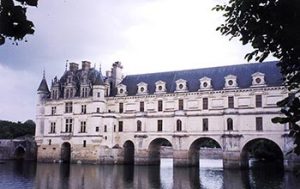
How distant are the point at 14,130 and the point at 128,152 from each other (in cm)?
3104

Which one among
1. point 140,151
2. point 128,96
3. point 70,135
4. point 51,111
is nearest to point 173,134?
point 140,151

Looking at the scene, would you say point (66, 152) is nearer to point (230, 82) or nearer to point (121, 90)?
point (121, 90)

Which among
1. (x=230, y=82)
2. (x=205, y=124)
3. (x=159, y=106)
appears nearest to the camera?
(x=230, y=82)

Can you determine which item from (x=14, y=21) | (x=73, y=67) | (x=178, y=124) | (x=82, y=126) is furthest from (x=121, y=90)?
(x=14, y=21)

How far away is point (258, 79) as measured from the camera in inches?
1513

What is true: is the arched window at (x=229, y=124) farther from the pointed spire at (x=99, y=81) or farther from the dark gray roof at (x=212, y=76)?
→ the pointed spire at (x=99, y=81)

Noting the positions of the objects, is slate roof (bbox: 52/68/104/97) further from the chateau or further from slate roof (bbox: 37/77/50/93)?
slate roof (bbox: 37/77/50/93)

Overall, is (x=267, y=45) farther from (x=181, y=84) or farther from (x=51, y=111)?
(x=51, y=111)

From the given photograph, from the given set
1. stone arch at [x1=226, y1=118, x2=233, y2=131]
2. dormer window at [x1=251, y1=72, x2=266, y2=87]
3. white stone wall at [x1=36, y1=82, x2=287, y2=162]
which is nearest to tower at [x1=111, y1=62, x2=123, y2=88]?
white stone wall at [x1=36, y1=82, x2=287, y2=162]

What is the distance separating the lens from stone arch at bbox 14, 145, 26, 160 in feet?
188

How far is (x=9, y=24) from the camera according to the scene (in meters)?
3.12

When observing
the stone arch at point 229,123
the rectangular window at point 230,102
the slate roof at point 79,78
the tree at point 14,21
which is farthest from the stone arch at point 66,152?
the tree at point 14,21

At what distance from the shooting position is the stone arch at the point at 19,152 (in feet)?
188

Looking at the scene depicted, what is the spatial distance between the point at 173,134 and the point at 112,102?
9.33 m
